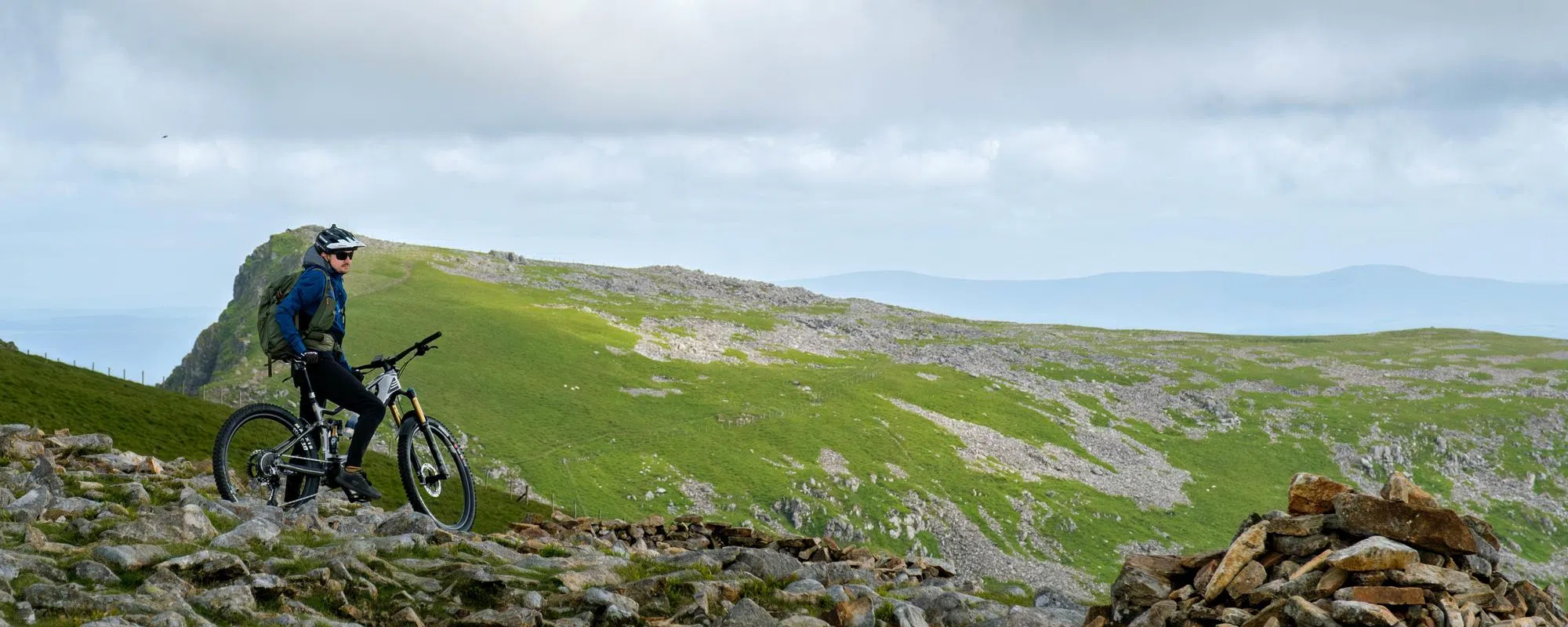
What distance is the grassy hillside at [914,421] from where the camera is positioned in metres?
78.3

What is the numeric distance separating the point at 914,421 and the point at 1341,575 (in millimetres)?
92347

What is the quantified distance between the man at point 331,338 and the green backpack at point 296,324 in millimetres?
17

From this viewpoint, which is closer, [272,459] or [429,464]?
[272,459]

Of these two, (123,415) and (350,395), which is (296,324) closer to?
(350,395)

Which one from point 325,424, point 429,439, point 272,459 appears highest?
point 325,424

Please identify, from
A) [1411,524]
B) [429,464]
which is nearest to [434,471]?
[429,464]

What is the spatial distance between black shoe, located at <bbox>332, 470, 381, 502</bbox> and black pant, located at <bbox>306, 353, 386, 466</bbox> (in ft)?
0.81

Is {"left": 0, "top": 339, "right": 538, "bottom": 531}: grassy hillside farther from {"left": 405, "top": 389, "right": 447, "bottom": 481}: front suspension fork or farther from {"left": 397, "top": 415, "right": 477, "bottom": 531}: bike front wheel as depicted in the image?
{"left": 405, "top": 389, "right": 447, "bottom": 481}: front suspension fork

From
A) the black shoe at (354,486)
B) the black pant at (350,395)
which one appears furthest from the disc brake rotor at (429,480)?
the black pant at (350,395)

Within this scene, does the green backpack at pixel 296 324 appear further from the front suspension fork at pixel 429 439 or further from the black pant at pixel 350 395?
the front suspension fork at pixel 429 439

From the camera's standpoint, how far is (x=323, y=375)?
Answer: 1903 centimetres

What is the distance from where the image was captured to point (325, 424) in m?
19.7

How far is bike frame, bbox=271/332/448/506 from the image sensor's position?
19297mm

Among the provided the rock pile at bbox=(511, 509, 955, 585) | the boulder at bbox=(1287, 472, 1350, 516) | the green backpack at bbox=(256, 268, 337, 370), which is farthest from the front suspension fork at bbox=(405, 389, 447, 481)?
the boulder at bbox=(1287, 472, 1350, 516)
